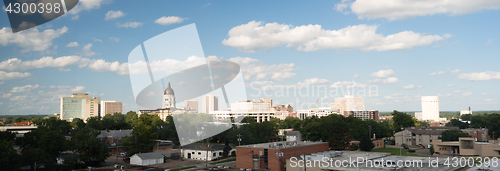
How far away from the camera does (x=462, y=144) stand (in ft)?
185

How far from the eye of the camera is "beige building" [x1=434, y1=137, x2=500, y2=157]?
168ft

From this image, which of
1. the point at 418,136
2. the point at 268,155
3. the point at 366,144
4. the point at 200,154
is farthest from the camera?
the point at 418,136

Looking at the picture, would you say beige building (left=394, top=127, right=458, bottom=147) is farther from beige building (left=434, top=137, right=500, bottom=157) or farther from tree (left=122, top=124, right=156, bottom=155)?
tree (left=122, top=124, right=156, bottom=155)

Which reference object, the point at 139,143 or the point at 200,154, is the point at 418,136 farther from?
the point at 139,143

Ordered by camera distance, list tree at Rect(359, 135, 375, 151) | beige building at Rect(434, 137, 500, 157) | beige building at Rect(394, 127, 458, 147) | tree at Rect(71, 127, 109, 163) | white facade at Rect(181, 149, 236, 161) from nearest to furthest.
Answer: tree at Rect(71, 127, 109, 163) → beige building at Rect(434, 137, 500, 157) → white facade at Rect(181, 149, 236, 161) → tree at Rect(359, 135, 375, 151) → beige building at Rect(394, 127, 458, 147)

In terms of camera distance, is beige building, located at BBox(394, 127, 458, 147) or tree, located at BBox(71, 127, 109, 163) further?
beige building, located at BBox(394, 127, 458, 147)

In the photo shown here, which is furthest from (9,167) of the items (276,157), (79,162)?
(276,157)

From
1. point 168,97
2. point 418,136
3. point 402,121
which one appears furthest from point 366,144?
point 168,97

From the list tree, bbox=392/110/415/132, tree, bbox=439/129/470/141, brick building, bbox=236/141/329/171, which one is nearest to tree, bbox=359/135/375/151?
tree, bbox=439/129/470/141

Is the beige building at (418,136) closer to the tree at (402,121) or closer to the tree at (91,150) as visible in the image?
the tree at (402,121)

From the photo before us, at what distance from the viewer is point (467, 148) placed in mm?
56031

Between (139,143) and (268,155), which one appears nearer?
(268,155)

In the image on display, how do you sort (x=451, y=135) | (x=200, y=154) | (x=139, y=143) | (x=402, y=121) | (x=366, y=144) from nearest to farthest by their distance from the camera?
(x=139, y=143) < (x=200, y=154) < (x=366, y=144) < (x=451, y=135) < (x=402, y=121)

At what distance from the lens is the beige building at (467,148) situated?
51.2 metres
